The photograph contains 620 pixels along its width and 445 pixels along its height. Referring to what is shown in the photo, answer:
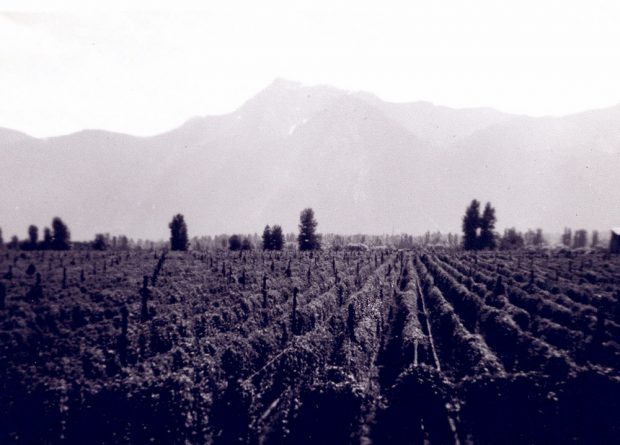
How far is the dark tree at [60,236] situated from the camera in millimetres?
62938

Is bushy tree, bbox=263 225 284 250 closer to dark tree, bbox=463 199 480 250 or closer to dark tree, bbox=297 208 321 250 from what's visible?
dark tree, bbox=297 208 321 250

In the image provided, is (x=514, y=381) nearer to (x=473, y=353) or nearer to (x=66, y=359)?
(x=473, y=353)

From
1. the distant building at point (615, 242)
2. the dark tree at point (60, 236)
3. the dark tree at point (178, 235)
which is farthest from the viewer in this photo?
the distant building at point (615, 242)

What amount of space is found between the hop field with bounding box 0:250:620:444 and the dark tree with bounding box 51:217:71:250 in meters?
36.5

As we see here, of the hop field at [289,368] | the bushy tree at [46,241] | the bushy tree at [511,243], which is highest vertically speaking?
the bushy tree at [511,243]

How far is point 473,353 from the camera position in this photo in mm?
18297

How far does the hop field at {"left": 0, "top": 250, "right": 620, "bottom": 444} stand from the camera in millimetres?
12664

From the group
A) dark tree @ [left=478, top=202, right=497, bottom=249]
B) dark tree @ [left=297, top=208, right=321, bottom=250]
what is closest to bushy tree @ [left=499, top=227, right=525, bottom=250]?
dark tree @ [left=478, top=202, right=497, bottom=249]

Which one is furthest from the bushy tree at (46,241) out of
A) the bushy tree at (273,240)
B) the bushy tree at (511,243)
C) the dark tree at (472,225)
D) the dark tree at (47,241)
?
the bushy tree at (511,243)

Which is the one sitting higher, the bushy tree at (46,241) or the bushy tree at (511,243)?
the bushy tree at (511,243)

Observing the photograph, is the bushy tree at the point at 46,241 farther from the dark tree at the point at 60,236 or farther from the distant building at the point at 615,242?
the distant building at the point at 615,242

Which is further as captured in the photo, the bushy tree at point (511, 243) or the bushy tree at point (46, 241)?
the bushy tree at point (511, 243)

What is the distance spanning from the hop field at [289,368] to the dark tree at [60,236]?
36513mm

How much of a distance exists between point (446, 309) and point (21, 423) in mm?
23208
